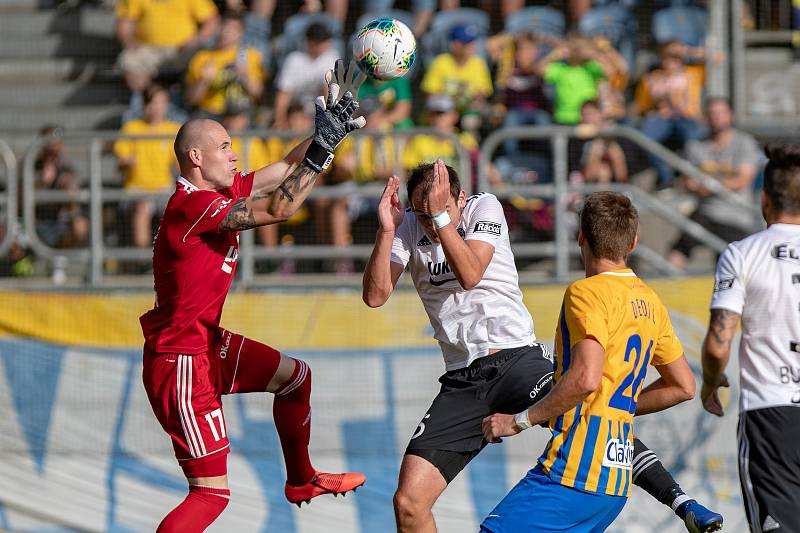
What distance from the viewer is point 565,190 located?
989 centimetres

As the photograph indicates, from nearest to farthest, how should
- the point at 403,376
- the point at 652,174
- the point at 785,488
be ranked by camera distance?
the point at 785,488, the point at 403,376, the point at 652,174

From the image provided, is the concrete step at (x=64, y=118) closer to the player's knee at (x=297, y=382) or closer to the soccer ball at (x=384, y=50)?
the player's knee at (x=297, y=382)

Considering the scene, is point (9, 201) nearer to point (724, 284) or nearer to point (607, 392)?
point (607, 392)

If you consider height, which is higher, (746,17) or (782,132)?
(746,17)

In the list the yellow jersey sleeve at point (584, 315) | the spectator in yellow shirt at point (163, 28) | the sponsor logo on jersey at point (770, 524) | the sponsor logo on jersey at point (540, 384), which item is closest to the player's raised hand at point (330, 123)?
the yellow jersey sleeve at point (584, 315)

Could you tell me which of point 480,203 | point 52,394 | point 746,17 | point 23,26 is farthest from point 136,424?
point 746,17

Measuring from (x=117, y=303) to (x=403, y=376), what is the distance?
2574mm

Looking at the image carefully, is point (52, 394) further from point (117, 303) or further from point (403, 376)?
point (403, 376)

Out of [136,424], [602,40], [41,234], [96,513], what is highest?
[602,40]

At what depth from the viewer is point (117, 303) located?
9.98m

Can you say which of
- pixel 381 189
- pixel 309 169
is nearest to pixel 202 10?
pixel 381 189

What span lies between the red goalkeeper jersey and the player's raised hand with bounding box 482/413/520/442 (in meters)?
1.69

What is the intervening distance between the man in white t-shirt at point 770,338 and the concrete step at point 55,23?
969cm

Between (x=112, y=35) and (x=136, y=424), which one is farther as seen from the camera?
(x=112, y=35)
